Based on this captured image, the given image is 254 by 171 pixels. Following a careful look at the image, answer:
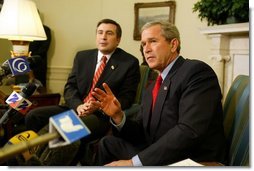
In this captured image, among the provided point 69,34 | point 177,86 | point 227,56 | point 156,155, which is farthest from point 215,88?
point 227,56

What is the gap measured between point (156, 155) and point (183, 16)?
1.96 ft

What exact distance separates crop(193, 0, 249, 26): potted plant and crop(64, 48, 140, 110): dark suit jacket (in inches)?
13.3

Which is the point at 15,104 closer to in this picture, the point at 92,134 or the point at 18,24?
the point at 92,134

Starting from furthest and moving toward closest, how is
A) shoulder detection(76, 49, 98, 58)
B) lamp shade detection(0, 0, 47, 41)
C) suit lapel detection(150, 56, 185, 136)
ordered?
lamp shade detection(0, 0, 47, 41), shoulder detection(76, 49, 98, 58), suit lapel detection(150, 56, 185, 136)

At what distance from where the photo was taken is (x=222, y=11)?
4.12 feet

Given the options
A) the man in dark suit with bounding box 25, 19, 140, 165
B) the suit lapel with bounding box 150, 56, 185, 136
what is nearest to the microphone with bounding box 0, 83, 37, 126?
the man in dark suit with bounding box 25, 19, 140, 165

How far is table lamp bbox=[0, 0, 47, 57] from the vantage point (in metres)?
1.17

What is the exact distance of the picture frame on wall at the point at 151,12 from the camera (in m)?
1.11

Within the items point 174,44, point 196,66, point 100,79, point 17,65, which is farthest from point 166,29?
point 17,65

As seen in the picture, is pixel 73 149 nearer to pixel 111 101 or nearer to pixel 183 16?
pixel 111 101

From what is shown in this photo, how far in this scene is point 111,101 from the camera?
3.05 feet

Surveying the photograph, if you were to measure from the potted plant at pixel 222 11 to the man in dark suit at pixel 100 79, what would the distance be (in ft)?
1.07

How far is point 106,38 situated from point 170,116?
465 millimetres

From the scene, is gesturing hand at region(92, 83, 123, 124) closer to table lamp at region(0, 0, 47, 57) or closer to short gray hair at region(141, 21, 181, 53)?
short gray hair at region(141, 21, 181, 53)
